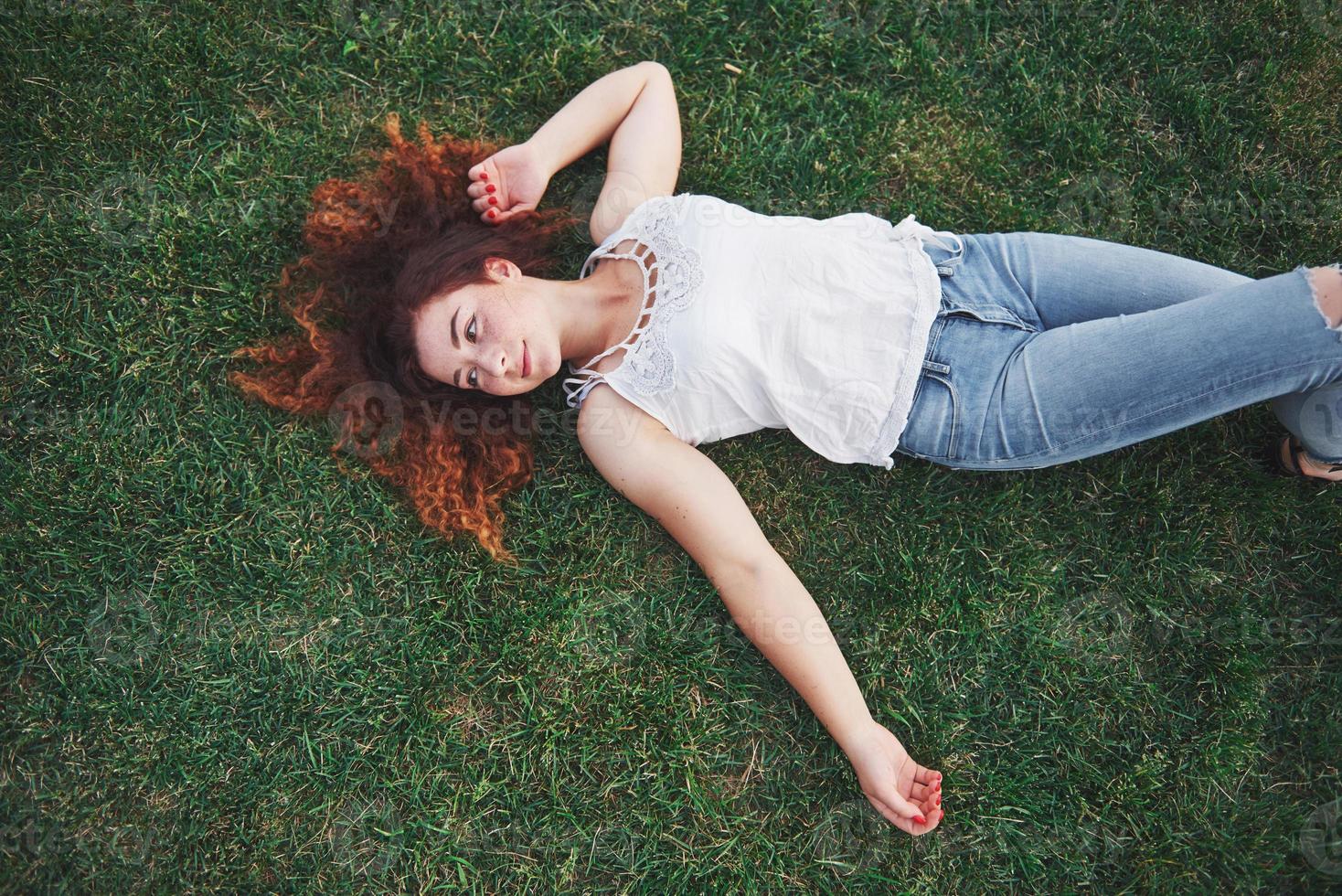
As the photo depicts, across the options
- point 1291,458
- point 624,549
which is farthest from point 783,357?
point 1291,458

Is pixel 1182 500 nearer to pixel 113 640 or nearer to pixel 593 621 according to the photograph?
pixel 593 621

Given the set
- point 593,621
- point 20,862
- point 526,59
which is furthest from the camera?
point 526,59

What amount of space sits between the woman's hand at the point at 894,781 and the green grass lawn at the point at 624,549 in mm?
219

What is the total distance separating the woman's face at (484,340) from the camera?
2.71 metres

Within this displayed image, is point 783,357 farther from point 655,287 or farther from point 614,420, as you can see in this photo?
point 614,420

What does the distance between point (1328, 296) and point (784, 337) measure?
1617 millimetres

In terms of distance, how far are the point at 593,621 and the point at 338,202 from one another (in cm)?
192

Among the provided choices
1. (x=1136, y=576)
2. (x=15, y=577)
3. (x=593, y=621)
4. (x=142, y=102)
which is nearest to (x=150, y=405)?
(x=15, y=577)

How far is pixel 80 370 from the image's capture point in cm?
319

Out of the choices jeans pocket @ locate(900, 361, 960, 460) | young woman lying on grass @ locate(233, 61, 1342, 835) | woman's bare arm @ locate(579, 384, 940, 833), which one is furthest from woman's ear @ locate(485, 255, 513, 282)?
jeans pocket @ locate(900, 361, 960, 460)

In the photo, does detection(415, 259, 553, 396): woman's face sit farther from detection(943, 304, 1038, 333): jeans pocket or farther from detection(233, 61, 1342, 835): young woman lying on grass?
detection(943, 304, 1038, 333): jeans pocket

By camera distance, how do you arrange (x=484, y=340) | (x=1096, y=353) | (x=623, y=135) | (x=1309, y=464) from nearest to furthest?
(x=1096, y=353)
(x=484, y=340)
(x=1309, y=464)
(x=623, y=135)

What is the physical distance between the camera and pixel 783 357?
279 centimetres

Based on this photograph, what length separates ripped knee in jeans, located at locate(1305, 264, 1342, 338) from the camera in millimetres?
2412
